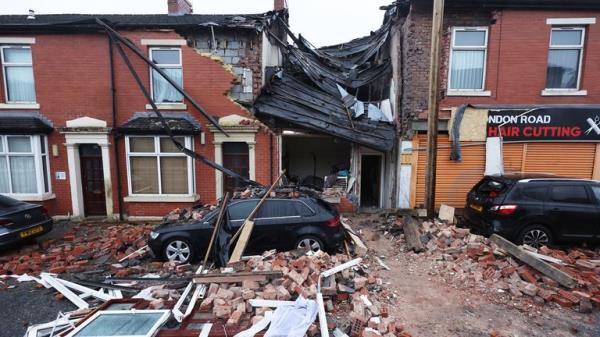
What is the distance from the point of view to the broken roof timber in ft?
30.4

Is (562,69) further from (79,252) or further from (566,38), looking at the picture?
(79,252)

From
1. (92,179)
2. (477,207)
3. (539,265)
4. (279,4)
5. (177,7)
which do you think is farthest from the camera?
(279,4)

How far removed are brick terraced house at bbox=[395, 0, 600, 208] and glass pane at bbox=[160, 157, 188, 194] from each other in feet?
23.8

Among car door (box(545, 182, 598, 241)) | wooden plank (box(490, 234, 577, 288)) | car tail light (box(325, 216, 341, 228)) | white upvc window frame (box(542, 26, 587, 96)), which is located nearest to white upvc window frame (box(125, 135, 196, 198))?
car tail light (box(325, 216, 341, 228))

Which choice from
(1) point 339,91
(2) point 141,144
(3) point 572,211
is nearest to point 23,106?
(2) point 141,144

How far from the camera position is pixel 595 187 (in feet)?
21.1

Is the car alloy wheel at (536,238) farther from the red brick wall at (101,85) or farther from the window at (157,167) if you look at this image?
the window at (157,167)

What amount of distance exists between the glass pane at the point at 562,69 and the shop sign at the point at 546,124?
0.93m

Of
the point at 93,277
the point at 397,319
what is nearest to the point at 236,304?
the point at 397,319

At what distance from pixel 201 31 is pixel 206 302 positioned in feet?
26.8

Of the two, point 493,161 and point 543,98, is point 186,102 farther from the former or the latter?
point 543,98

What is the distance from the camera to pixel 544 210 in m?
6.28

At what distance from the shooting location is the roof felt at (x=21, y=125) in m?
9.07

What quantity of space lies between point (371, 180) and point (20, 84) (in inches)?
510
